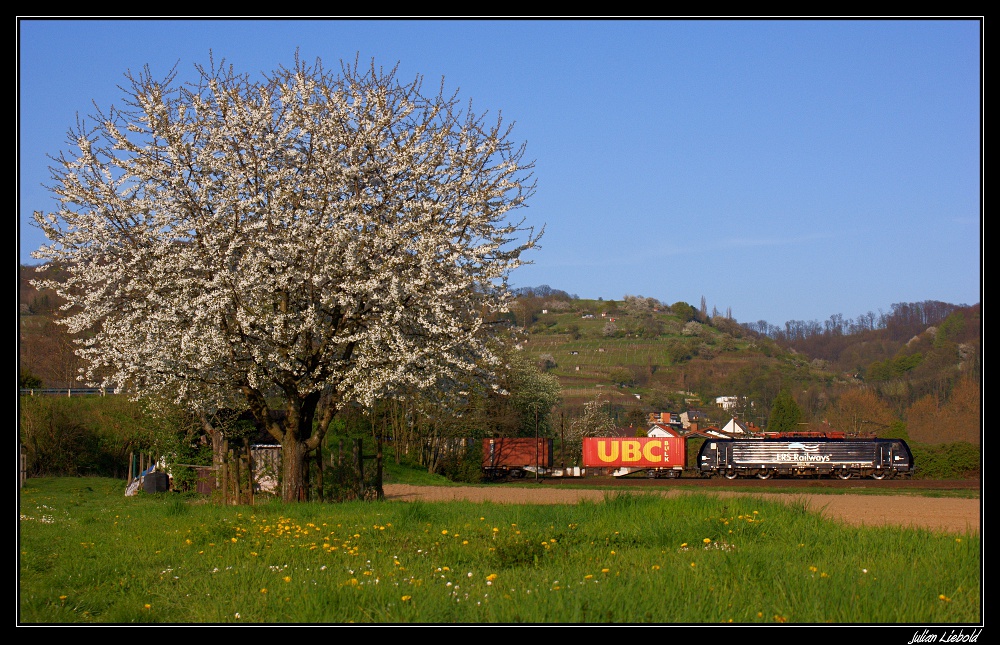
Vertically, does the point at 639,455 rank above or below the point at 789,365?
below

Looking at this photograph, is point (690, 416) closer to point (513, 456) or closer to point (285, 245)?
point (513, 456)

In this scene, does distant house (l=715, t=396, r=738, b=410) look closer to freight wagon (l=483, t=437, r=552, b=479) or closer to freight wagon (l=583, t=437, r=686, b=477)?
freight wagon (l=583, t=437, r=686, b=477)

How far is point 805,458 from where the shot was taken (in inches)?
1794

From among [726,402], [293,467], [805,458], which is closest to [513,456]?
[805,458]

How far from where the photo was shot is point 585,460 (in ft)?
163

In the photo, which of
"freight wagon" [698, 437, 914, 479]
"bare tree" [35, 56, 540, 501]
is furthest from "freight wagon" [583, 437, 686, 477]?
"bare tree" [35, 56, 540, 501]

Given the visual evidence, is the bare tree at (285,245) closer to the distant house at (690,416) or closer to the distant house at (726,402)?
the distant house at (690,416)

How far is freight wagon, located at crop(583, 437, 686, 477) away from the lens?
156ft

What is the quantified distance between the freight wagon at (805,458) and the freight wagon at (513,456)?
9.04 metres

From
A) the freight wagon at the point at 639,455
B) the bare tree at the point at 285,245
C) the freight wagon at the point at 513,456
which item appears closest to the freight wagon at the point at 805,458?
the freight wagon at the point at 639,455

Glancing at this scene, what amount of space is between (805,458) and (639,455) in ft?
29.0

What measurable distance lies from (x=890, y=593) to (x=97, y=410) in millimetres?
34765

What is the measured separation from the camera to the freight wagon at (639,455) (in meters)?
47.5
